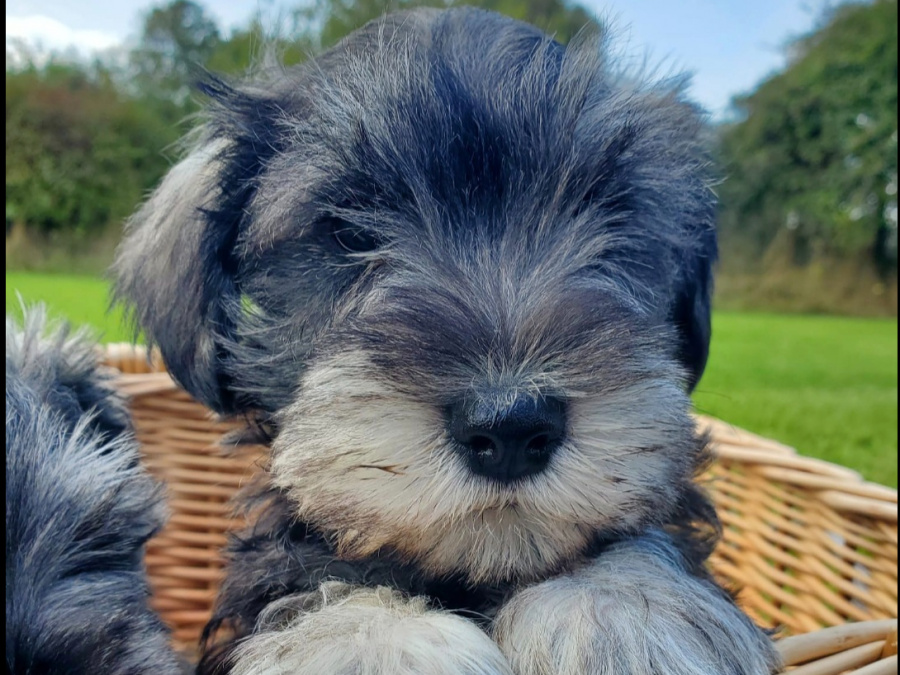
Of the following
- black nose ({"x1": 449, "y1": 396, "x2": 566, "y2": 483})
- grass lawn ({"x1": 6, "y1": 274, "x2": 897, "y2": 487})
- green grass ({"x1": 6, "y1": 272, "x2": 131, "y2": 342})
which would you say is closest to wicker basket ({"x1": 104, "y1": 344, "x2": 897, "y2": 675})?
green grass ({"x1": 6, "y1": 272, "x2": 131, "y2": 342})

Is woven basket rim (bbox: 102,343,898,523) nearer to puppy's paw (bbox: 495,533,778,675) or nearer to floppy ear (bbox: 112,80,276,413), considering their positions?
floppy ear (bbox: 112,80,276,413)

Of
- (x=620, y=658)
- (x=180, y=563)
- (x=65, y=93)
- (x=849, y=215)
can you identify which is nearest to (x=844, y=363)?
(x=849, y=215)

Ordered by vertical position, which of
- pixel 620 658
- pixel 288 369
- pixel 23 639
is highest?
pixel 288 369

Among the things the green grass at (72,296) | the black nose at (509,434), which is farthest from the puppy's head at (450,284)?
the green grass at (72,296)

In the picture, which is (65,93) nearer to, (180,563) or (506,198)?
(180,563)

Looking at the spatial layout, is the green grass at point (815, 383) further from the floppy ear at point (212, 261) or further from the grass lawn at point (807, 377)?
the floppy ear at point (212, 261)

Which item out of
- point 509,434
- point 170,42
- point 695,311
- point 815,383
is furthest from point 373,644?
point 170,42

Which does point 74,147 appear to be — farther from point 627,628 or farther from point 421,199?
point 627,628
